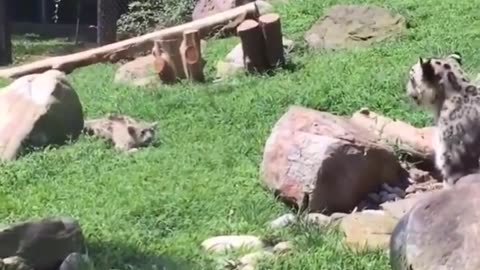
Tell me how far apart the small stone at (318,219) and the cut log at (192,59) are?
480 centimetres

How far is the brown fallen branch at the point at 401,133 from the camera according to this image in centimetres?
747

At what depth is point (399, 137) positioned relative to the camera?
7.56 metres

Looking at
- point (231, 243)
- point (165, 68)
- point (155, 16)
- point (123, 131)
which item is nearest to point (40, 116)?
point (123, 131)

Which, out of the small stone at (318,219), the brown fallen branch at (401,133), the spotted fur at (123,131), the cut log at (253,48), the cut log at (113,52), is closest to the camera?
the small stone at (318,219)

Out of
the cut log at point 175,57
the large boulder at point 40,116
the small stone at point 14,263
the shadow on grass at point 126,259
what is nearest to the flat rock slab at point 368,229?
the shadow on grass at point 126,259

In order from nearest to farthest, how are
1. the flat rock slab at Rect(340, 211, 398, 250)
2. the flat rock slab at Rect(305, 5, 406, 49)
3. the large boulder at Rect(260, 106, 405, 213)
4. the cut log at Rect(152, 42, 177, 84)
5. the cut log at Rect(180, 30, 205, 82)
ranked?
the flat rock slab at Rect(340, 211, 398, 250) < the large boulder at Rect(260, 106, 405, 213) < the cut log at Rect(180, 30, 205, 82) < the cut log at Rect(152, 42, 177, 84) < the flat rock slab at Rect(305, 5, 406, 49)

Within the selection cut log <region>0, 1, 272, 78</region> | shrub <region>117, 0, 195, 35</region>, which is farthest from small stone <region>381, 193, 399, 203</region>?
shrub <region>117, 0, 195, 35</region>

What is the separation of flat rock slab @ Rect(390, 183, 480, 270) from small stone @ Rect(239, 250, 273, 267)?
47.0 inches

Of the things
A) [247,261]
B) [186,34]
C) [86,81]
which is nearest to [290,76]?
[186,34]

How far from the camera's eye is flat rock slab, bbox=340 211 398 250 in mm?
5801

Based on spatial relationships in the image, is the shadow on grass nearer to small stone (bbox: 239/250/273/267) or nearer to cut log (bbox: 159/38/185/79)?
small stone (bbox: 239/250/273/267)

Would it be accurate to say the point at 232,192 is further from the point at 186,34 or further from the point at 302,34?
the point at 302,34

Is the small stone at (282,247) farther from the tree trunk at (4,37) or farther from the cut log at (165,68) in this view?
the tree trunk at (4,37)

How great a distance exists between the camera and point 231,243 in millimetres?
6062
